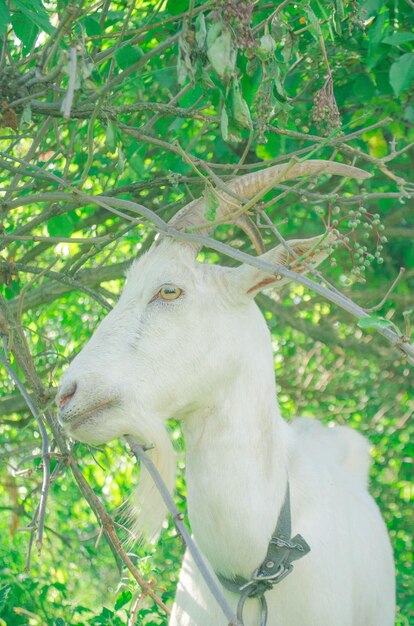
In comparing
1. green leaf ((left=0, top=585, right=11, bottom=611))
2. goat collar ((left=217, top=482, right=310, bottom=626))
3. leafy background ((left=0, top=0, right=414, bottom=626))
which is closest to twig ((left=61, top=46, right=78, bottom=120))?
leafy background ((left=0, top=0, right=414, bottom=626))

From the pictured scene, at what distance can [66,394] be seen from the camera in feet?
8.95

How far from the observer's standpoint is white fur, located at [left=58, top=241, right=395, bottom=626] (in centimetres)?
284

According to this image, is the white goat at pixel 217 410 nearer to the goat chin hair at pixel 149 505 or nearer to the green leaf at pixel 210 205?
the goat chin hair at pixel 149 505

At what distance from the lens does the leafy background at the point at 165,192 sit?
2.70m

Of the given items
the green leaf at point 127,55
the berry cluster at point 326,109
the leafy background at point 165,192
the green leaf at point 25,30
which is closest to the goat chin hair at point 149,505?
the leafy background at point 165,192

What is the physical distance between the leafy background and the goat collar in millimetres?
256

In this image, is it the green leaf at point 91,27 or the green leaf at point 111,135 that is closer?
the green leaf at point 111,135

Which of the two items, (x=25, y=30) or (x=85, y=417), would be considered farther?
(x=25, y=30)

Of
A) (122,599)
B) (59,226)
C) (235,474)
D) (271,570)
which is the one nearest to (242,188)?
(235,474)

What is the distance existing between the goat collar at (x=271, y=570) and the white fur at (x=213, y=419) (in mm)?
31

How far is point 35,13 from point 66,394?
43.1 inches

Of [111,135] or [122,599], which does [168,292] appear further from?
[122,599]

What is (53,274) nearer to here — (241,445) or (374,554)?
(241,445)

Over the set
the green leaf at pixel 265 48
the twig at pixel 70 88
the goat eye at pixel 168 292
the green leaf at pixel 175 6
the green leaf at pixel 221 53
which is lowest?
the goat eye at pixel 168 292
